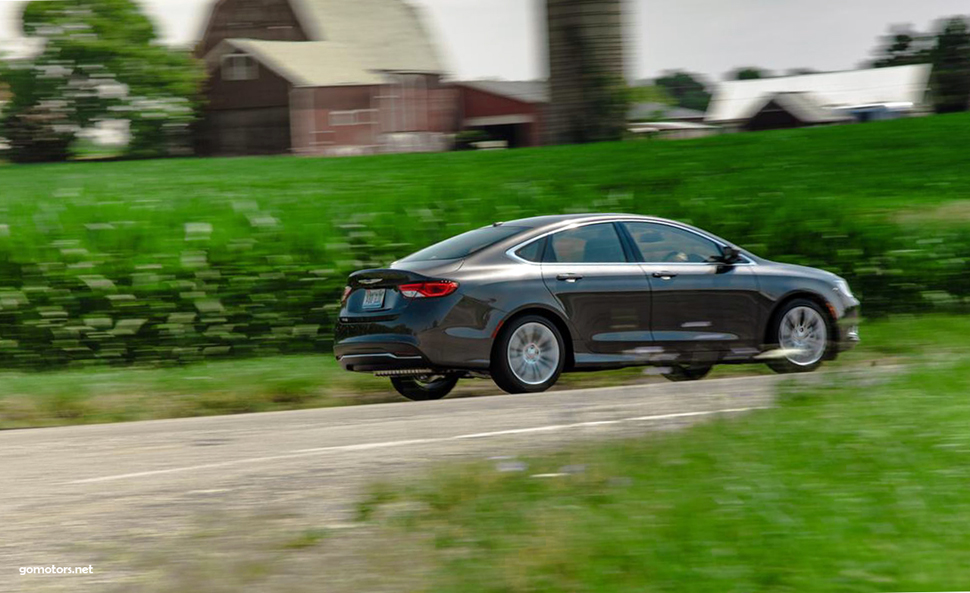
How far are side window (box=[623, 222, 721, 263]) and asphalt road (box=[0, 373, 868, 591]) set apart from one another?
114 centimetres

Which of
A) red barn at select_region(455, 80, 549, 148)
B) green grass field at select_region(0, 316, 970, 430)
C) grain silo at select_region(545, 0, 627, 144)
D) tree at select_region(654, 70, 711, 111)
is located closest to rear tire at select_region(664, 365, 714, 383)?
green grass field at select_region(0, 316, 970, 430)

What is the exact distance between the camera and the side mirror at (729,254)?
12.1m

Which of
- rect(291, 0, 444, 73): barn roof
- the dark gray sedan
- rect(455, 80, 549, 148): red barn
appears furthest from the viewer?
rect(455, 80, 549, 148): red barn

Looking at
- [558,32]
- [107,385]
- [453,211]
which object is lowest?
[107,385]

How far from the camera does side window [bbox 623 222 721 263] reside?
11.8m

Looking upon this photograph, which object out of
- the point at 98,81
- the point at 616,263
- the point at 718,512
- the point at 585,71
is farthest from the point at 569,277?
the point at 98,81

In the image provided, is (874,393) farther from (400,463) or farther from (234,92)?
(234,92)

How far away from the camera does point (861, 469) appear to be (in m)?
6.45

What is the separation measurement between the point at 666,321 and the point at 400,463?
448 cm

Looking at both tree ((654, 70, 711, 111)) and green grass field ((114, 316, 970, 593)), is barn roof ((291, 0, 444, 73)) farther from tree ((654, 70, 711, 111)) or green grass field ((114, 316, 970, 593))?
tree ((654, 70, 711, 111))

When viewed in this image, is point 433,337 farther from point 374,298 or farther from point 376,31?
point 376,31

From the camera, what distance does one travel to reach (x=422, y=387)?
1205cm

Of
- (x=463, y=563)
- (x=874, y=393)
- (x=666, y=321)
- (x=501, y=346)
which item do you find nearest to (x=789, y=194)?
(x=666, y=321)

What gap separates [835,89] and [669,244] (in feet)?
251
